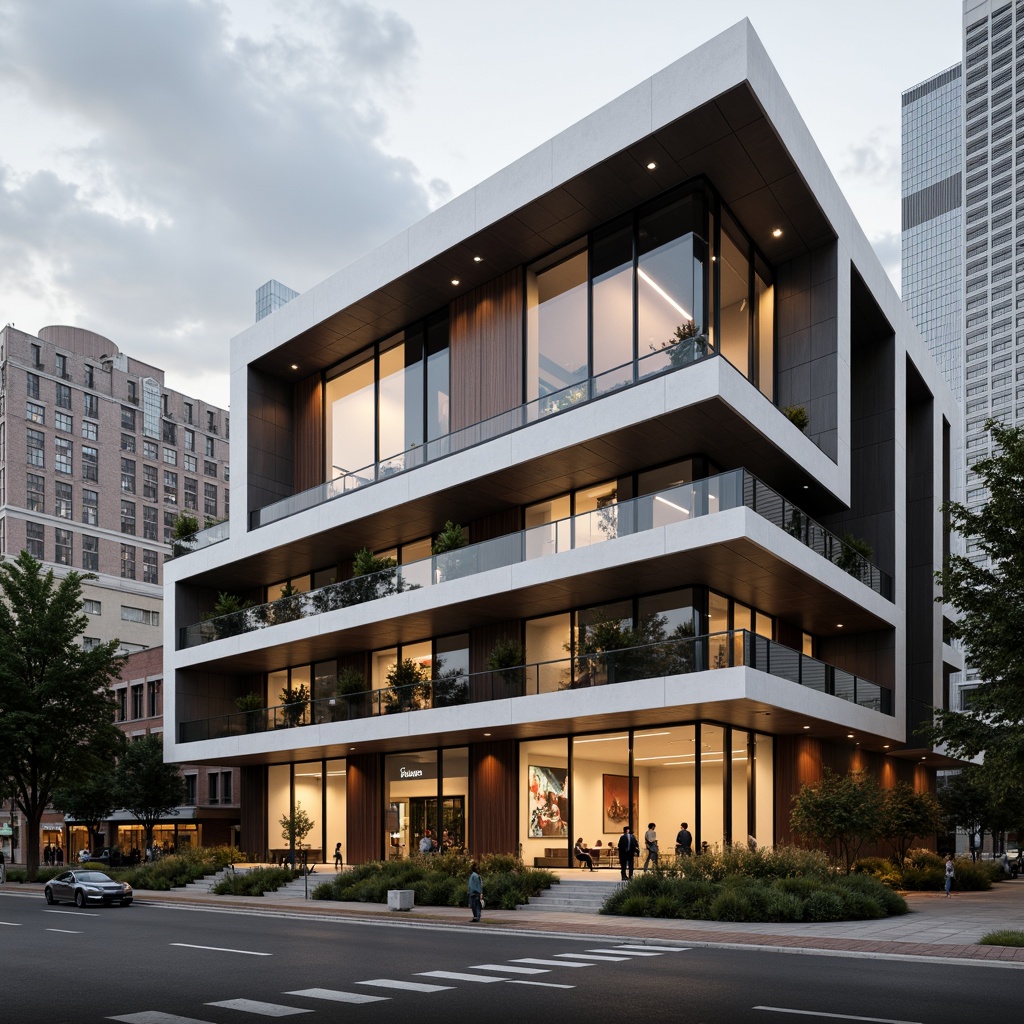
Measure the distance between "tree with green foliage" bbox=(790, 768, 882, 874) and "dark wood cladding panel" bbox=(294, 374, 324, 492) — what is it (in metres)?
23.6

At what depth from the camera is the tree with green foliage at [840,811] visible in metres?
28.9

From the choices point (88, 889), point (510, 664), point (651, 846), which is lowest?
point (88, 889)

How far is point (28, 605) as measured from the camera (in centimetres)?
5025

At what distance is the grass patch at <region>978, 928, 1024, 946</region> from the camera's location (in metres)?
19.1

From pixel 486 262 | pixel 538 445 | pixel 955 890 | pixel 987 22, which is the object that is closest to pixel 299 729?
pixel 538 445

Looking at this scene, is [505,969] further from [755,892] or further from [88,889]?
[88,889]

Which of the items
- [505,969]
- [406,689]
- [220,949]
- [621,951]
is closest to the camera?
[505,969]

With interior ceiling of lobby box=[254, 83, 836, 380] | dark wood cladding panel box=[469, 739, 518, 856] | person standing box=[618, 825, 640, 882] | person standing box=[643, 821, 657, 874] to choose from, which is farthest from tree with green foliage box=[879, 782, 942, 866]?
interior ceiling of lobby box=[254, 83, 836, 380]

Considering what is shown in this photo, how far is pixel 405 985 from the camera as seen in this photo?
1483 cm

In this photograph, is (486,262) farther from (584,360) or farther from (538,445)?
(538,445)

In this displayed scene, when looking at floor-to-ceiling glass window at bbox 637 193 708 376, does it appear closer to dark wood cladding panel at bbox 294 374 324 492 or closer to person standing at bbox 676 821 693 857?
person standing at bbox 676 821 693 857

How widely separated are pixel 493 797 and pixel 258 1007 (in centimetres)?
2314

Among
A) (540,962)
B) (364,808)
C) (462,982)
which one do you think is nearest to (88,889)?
(364,808)

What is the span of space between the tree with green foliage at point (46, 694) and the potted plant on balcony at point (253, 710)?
8.17 metres
